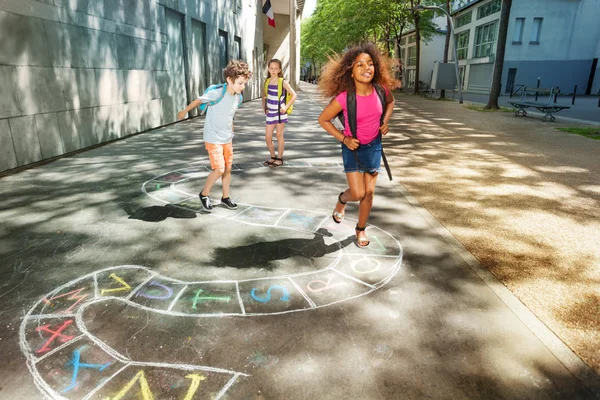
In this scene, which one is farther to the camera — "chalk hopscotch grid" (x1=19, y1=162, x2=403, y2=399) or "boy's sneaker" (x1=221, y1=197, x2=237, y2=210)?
"boy's sneaker" (x1=221, y1=197, x2=237, y2=210)

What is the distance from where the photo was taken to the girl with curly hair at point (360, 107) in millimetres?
3408

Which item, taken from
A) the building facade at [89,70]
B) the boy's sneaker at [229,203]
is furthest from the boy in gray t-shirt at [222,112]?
the building facade at [89,70]

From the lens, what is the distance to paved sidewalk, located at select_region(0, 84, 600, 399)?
7.05ft

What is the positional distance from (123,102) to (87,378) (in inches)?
359

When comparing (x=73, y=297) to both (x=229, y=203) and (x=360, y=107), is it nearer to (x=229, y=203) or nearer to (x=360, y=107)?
(x=229, y=203)

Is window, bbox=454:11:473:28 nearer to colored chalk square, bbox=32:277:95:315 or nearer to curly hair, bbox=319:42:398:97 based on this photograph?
curly hair, bbox=319:42:398:97

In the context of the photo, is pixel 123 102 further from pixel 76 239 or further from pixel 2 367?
pixel 2 367

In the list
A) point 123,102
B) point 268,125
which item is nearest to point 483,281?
point 268,125

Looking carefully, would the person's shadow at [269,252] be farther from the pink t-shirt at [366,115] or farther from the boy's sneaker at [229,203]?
the pink t-shirt at [366,115]

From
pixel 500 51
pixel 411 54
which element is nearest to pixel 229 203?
pixel 500 51

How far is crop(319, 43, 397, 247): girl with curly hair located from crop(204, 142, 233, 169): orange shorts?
1.49 meters

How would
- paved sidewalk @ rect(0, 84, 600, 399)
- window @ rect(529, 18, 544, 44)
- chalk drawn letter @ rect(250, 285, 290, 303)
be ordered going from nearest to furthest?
paved sidewalk @ rect(0, 84, 600, 399) < chalk drawn letter @ rect(250, 285, 290, 303) < window @ rect(529, 18, 544, 44)

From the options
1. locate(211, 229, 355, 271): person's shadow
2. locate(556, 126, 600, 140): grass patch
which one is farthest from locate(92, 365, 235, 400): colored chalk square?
locate(556, 126, 600, 140): grass patch

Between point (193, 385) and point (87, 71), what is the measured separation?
8.31 m
